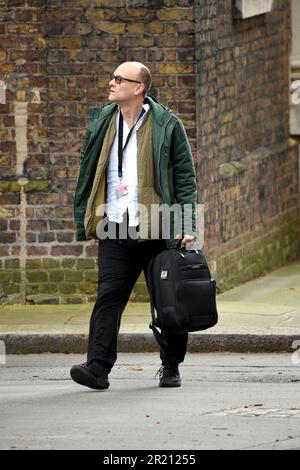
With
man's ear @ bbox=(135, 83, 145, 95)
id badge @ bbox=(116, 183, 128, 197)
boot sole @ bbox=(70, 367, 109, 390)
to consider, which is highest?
man's ear @ bbox=(135, 83, 145, 95)

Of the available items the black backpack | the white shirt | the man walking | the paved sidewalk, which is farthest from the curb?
the white shirt

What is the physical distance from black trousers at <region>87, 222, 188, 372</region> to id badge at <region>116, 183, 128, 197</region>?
0.27m

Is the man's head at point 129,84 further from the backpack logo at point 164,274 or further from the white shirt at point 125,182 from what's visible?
the backpack logo at point 164,274

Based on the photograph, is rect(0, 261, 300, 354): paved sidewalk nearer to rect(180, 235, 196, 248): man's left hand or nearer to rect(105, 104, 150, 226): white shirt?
rect(180, 235, 196, 248): man's left hand

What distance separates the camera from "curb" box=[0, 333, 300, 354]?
12636 millimetres

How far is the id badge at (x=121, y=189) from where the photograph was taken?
10.6 metres

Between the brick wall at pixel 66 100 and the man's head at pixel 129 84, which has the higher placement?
the man's head at pixel 129 84

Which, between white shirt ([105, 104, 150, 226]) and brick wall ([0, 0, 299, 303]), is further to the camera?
brick wall ([0, 0, 299, 303])

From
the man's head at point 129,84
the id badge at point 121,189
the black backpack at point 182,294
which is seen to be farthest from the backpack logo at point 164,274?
the man's head at point 129,84

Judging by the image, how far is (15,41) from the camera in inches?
562

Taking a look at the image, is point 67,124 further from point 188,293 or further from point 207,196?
point 188,293

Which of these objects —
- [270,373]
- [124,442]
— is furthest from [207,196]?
[124,442]

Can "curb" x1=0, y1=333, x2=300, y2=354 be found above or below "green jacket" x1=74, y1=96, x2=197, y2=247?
below

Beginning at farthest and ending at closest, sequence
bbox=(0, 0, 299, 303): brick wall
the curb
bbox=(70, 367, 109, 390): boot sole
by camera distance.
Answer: bbox=(0, 0, 299, 303): brick wall, the curb, bbox=(70, 367, 109, 390): boot sole
